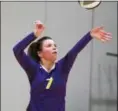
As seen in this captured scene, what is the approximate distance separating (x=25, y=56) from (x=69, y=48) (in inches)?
38.6

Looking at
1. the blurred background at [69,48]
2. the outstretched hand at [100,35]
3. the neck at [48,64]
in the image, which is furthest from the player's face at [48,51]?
the blurred background at [69,48]

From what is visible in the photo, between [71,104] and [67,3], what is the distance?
0.90 meters

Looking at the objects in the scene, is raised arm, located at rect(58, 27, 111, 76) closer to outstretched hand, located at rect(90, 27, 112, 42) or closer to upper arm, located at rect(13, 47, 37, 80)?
outstretched hand, located at rect(90, 27, 112, 42)

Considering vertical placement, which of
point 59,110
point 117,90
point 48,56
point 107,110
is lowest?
point 107,110

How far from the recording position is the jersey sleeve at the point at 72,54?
1.81 m

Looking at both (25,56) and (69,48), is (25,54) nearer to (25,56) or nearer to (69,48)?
(25,56)

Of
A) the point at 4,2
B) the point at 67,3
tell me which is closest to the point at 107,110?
the point at 67,3

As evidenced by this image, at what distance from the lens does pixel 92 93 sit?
2.79m

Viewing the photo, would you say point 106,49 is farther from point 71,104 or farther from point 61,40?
point 71,104

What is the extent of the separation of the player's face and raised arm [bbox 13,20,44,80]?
8 centimetres

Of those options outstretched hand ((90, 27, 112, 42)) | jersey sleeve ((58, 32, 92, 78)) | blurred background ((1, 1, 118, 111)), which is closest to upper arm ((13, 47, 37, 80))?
jersey sleeve ((58, 32, 92, 78))

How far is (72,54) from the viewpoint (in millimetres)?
1834

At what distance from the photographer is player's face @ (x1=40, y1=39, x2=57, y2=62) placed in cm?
188

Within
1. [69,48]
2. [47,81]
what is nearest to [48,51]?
[47,81]
